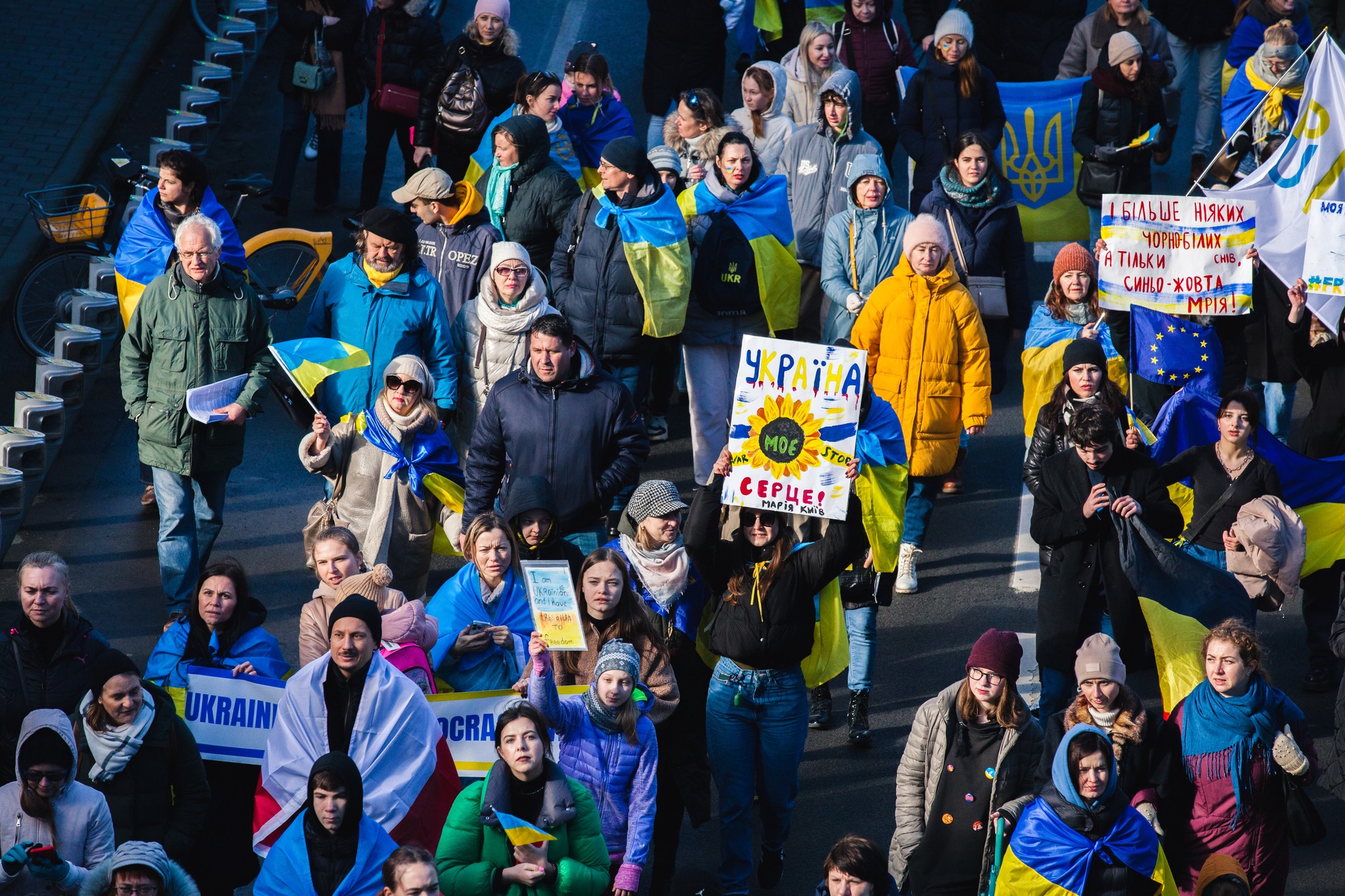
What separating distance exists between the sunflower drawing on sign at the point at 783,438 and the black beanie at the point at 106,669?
2.88m

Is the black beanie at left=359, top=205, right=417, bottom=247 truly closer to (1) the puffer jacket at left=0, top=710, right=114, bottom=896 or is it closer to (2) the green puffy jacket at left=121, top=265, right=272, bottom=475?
(2) the green puffy jacket at left=121, top=265, right=272, bottom=475

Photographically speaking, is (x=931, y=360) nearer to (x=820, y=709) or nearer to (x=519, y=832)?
(x=820, y=709)

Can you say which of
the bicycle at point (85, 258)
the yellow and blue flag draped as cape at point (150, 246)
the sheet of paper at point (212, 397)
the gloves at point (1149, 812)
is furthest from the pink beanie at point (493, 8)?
the gloves at point (1149, 812)

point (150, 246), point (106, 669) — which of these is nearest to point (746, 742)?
point (106, 669)

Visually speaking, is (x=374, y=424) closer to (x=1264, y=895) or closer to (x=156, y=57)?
(x=1264, y=895)

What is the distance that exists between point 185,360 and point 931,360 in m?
3.90

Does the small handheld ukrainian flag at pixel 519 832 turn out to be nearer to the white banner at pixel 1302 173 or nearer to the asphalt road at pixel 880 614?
the asphalt road at pixel 880 614

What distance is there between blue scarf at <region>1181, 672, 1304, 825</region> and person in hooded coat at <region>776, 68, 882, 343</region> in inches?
197

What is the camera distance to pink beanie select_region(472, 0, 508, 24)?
495 inches

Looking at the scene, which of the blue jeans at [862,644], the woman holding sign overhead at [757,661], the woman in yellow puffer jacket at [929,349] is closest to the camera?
the woman holding sign overhead at [757,661]

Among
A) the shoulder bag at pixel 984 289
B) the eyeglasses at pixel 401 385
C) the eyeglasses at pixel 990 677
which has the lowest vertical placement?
the eyeglasses at pixel 990 677

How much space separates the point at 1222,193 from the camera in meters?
10.8

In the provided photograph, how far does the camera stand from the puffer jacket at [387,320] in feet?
32.4

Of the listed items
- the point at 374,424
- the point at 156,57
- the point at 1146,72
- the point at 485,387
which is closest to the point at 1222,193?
the point at 1146,72
